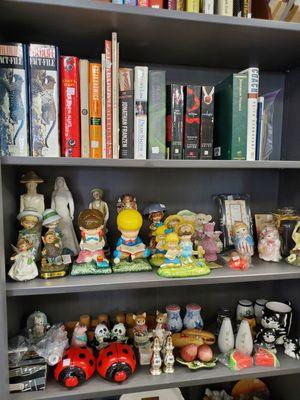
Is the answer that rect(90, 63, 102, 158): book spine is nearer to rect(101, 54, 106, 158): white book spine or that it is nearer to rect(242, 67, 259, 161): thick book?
rect(101, 54, 106, 158): white book spine

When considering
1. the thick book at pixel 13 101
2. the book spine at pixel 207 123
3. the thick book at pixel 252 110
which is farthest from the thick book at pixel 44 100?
the thick book at pixel 252 110

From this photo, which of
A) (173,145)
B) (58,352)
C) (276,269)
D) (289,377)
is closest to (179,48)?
(173,145)

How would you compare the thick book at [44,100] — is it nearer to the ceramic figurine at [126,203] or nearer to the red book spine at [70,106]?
the red book spine at [70,106]

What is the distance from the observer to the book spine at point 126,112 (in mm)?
836

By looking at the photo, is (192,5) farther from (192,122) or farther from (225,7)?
(192,122)

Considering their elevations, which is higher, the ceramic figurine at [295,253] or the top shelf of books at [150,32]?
the top shelf of books at [150,32]

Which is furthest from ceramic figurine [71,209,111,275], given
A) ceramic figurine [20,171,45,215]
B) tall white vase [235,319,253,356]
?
tall white vase [235,319,253,356]

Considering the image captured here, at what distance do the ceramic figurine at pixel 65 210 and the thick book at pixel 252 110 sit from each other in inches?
24.0

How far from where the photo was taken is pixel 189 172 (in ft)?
3.73

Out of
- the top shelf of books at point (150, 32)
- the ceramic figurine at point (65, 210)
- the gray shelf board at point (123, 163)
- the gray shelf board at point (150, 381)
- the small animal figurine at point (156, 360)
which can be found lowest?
the gray shelf board at point (150, 381)

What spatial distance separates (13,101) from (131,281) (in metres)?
0.59

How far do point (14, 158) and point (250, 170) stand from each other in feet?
2.85

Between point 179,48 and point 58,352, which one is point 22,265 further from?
point 179,48

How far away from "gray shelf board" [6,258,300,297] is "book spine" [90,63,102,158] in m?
0.36
